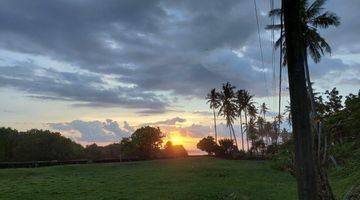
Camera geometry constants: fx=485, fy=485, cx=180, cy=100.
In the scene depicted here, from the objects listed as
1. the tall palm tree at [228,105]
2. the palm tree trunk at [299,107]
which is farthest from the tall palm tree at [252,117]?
the palm tree trunk at [299,107]

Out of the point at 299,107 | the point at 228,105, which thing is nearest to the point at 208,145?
the point at 228,105

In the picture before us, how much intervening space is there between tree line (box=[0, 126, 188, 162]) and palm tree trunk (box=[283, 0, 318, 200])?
82.6 m

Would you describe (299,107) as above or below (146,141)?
below

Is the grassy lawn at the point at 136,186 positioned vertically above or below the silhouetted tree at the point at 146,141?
below

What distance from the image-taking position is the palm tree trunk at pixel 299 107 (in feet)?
20.1

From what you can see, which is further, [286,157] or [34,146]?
[34,146]

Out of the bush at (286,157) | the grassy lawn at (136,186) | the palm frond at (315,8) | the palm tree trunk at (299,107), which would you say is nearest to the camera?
the palm tree trunk at (299,107)

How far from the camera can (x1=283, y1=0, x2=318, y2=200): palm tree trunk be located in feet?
20.1

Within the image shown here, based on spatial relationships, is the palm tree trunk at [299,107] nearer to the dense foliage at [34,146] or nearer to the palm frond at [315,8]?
the palm frond at [315,8]

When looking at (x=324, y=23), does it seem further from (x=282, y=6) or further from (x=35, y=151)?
(x=35, y=151)

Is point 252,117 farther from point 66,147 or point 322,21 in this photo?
point 322,21

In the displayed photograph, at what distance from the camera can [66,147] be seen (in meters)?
99.4

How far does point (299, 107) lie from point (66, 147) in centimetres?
9687

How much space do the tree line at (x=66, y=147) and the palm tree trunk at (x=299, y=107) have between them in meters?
82.6
